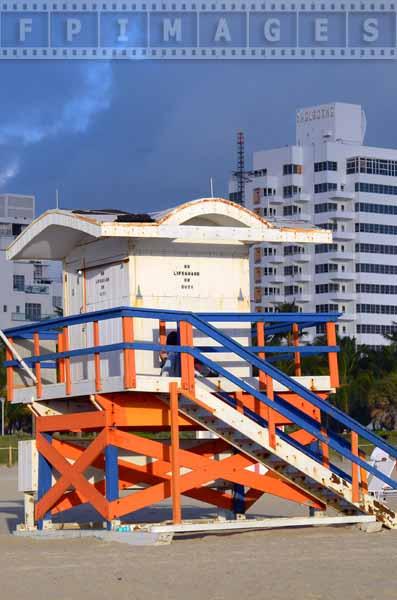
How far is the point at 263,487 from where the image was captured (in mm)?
19703

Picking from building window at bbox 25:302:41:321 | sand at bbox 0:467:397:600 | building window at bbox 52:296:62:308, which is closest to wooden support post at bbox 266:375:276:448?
sand at bbox 0:467:397:600

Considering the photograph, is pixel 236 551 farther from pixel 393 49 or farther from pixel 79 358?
pixel 393 49

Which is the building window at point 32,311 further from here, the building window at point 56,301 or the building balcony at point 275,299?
the building balcony at point 275,299

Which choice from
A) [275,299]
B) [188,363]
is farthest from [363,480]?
[275,299]

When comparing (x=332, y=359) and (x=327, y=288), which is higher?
(x=327, y=288)

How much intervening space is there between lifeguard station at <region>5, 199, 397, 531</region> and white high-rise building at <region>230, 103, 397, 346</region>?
5217 inches

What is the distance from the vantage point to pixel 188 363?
61.4 ft

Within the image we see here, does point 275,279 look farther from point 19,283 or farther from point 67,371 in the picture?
point 67,371

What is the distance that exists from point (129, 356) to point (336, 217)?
137 m

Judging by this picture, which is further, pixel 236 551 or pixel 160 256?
pixel 160 256

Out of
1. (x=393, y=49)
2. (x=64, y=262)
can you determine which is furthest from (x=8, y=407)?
(x=393, y=49)

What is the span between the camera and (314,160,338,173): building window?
15388 centimetres

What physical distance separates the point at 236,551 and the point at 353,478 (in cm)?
306

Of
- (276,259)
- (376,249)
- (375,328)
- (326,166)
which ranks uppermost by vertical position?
(326,166)
